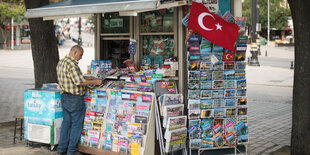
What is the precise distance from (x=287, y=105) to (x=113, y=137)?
761 centimetres

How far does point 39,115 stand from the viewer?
6.59 meters

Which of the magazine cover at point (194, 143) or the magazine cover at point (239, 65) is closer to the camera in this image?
the magazine cover at point (194, 143)

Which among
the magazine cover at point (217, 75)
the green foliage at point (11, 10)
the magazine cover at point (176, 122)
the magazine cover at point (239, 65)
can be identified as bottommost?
the magazine cover at point (176, 122)

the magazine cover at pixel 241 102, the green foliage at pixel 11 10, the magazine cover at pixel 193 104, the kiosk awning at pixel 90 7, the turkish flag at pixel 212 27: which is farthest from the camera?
the green foliage at pixel 11 10

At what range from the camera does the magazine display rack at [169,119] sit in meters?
5.66

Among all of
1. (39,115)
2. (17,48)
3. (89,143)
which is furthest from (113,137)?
(17,48)

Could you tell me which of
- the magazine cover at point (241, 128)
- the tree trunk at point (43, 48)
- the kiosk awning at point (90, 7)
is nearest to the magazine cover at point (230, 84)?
the magazine cover at point (241, 128)

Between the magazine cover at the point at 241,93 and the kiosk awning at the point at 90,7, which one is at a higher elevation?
the kiosk awning at the point at 90,7

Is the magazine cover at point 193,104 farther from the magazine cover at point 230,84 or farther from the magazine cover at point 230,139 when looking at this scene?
the magazine cover at point 230,139

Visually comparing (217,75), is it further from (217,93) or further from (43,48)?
(43,48)

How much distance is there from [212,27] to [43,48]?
413 centimetres

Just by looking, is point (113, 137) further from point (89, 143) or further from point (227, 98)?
point (227, 98)

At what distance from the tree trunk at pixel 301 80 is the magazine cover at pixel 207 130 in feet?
4.34

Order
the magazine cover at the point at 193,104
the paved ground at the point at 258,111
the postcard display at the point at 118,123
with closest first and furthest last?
the postcard display at the point at 118,123
the magazine cover at the point at 193,104
the paved ground at the point at 258,111
